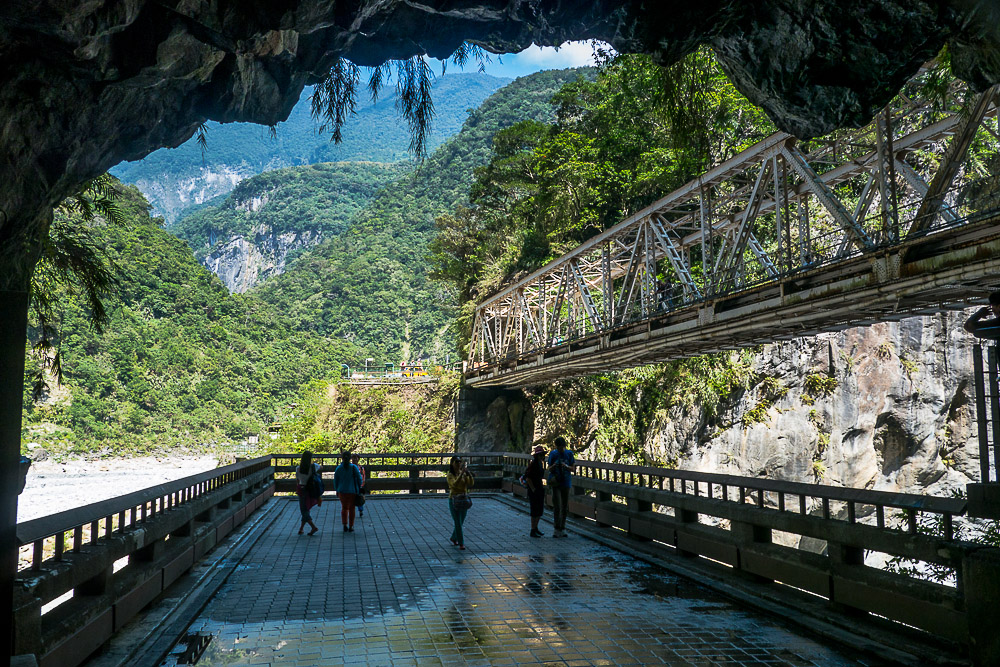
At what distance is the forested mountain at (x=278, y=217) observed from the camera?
145 meters

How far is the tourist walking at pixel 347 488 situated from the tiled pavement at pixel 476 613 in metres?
1.80

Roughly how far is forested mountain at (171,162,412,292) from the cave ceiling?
136m

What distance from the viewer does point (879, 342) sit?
29.8 m

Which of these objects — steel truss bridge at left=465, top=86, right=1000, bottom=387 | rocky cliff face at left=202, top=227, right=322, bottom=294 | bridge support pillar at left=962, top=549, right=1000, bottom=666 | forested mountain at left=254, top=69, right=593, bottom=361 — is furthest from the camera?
rocky cliff face at left=202, top=227, right=322, bottom=294

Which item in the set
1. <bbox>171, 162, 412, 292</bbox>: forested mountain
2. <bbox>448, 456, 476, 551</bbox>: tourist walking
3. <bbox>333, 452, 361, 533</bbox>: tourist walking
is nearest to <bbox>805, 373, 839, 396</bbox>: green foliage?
<bbox>333, 452, 361, 533</bbox>: tourist walking

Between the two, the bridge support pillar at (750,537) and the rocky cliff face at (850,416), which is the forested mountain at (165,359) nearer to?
the rocky cliff face at (850,416)

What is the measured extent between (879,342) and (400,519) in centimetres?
2355

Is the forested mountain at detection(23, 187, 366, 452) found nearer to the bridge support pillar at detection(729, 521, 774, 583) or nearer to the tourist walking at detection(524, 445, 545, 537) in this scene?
the tourist walking at detection(524, 445, 545, 537)

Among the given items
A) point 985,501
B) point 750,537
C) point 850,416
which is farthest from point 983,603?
point 850,416

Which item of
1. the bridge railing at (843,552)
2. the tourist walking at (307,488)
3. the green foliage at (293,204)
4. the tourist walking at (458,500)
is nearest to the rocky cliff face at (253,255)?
the green foliage at (293,204)

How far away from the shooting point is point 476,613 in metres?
7.01

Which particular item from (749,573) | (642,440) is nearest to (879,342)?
(642,440)

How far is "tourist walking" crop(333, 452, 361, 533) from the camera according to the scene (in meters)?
13.1

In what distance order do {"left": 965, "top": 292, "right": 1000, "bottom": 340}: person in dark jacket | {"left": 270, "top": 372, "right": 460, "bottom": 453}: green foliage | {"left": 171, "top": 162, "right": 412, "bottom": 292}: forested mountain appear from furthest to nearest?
{"left": 171, "top": 162, "right": 412, "bottom": 292}: forested mountain < {"left": 270, "top": 372, "right": 460, "bottom": 453}: green foliage < {"left": 965, "top": 292, "right": 1000, "bottom": 340}: person in dark jacket
